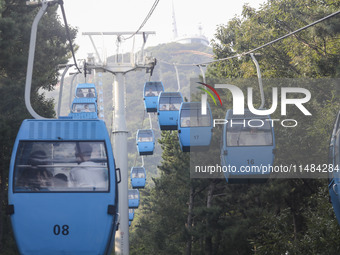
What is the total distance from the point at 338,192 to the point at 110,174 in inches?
154

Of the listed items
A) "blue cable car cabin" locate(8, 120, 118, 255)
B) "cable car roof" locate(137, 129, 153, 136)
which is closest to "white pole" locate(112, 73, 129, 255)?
"blue cable car cabin" locate(8, 120, 118, 255)

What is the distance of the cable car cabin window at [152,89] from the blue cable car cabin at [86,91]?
23.8 ft

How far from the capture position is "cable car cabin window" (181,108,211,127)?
870 inches

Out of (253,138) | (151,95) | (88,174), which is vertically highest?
(151,95)

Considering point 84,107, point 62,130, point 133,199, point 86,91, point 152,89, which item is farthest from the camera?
point 133,199

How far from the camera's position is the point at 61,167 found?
11398 millimetres

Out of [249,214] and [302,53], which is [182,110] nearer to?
[302,53]

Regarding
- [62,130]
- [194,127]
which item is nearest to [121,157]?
[194,127]

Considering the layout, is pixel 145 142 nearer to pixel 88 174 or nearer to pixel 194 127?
pixel 194 127

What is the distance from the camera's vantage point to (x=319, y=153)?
24.3 m

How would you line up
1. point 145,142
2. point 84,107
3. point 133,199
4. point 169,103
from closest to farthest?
point 169,103 → point 84,107 → point 145,142 → point 133,199

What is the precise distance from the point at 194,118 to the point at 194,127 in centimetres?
32

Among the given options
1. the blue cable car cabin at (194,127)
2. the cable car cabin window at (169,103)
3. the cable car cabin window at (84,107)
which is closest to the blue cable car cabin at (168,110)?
the cable car cabin window at (169,103)

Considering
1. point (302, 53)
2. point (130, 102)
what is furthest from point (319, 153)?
point (130, 102)
